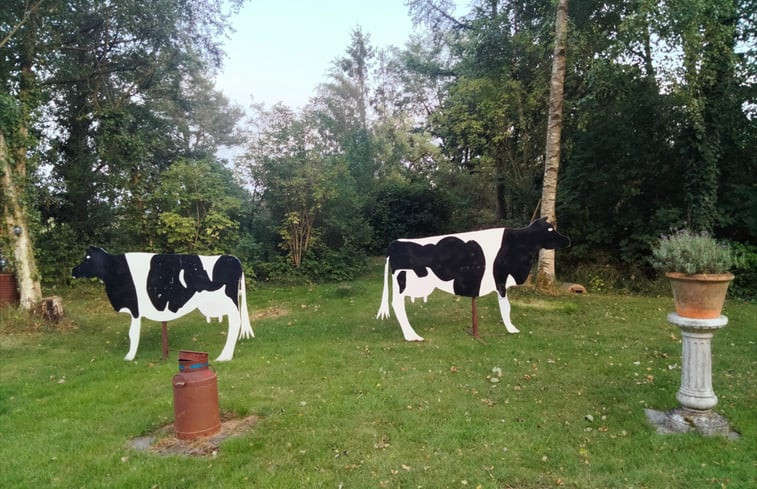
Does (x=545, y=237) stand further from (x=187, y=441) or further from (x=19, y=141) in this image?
(x=19, y=141)

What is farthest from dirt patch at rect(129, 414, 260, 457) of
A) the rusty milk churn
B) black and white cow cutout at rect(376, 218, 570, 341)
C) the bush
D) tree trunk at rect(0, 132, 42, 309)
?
the bush

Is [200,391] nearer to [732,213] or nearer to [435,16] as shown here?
[732,213]

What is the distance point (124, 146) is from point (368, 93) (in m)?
20.2

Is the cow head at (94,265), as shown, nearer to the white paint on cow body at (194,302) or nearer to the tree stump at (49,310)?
the white paint on cow body at (194,302)

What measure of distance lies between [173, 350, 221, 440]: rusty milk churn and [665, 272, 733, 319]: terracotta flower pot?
4450mm

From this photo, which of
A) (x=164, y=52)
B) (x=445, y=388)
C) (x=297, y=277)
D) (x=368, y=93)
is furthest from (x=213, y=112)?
(x=445, y=388)

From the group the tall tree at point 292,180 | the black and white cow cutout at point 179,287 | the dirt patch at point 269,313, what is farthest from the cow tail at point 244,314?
the tall tree at point 292,180

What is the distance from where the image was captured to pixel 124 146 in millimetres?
12289

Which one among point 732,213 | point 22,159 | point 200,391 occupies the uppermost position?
point 22,159

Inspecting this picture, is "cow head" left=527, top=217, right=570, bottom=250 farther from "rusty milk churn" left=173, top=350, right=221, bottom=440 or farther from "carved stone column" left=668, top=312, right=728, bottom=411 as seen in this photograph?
"rusty milk churn" left=173, top=350, right=221, bottom=440

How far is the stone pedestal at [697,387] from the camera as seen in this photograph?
411 cm

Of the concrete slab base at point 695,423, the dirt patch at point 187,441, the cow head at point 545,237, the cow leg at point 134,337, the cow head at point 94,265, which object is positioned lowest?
the dirt patch at point 187,441

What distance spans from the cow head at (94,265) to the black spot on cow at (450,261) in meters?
4.52

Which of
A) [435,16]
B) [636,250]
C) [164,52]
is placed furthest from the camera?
[435,16]
